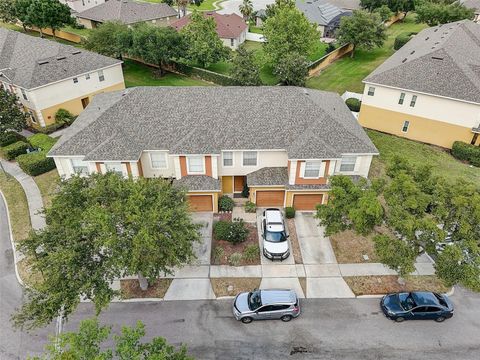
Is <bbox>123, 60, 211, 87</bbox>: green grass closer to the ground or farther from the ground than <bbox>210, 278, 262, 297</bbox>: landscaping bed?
farther from the ground

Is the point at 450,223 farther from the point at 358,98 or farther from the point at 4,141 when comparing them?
the point at 4,141

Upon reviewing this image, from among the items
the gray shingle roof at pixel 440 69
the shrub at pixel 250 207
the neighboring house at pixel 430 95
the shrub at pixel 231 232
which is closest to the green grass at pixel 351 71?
the gray shingle roof at pixel 440 69

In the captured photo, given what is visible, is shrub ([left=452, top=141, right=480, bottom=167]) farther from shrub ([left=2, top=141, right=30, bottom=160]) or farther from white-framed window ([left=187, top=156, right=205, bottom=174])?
shrub ([left=2, top=141, right=30, bottom=160])

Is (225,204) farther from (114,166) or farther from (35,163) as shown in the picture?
(35,163)

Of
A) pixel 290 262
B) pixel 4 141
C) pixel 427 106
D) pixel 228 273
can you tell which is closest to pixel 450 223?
pixel 290 262

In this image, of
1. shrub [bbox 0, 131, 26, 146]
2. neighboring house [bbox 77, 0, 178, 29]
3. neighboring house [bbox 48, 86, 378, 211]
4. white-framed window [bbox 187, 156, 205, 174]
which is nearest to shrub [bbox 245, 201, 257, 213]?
neighboring house [bbox 48, 86, 378, 211]

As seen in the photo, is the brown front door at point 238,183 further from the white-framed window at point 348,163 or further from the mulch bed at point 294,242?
the white-framed window at point 348,163

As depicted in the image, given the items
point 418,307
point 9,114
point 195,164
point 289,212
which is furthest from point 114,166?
point 418,307
